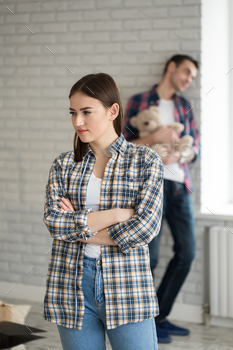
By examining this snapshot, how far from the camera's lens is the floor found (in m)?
1.72

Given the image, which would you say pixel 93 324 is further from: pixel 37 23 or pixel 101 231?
pixel 37 23

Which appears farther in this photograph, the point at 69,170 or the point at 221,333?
the point at 221,333

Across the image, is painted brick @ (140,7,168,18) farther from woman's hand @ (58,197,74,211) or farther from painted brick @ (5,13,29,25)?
woman's hand @ (58,197,74,211)

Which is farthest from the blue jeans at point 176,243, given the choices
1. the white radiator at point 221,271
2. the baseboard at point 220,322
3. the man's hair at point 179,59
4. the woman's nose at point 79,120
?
the woman's nose at point 79,120

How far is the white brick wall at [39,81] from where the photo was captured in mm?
1645

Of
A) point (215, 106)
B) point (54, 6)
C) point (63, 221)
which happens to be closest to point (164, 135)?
point (215, 106)

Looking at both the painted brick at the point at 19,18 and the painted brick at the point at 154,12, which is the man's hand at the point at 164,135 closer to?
the painted brick at the point at 154,12

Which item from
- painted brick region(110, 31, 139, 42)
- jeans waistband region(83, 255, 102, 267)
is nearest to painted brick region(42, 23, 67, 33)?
painted brick region(110, 31, 139, 42)

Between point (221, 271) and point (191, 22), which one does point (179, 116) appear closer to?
point (191, 22)

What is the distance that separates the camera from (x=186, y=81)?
6.51 ft

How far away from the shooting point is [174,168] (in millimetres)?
1989

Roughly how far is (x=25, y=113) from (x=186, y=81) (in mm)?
797

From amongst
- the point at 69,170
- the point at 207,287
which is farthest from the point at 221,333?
the point at 69,170

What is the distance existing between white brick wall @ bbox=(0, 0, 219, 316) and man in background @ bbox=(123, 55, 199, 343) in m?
0.23
